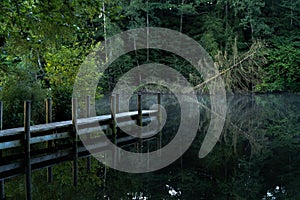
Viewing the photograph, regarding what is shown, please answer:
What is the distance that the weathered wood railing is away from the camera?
724 centimetres

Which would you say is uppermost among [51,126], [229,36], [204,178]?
[229,36]

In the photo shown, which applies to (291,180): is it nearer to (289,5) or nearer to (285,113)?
(285,113)

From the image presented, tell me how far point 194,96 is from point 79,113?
1399cm

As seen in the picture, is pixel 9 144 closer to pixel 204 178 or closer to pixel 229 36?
pixel 204 178

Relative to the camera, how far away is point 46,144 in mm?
9648

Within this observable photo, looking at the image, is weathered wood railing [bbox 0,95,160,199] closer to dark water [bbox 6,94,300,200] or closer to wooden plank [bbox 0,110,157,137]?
wooden plank [bbox 0,110,157,137]

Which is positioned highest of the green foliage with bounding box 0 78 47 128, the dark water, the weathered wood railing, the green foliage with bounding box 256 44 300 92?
the green foliage with bounding box 256 44 300 92

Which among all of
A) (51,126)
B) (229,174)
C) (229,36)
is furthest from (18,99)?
(229,36)

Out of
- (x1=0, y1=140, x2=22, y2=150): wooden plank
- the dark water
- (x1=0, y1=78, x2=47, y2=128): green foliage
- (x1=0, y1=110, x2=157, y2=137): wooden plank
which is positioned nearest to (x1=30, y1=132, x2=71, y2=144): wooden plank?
(x1=0, y1=110, x2=157, y2=137): wooden plank

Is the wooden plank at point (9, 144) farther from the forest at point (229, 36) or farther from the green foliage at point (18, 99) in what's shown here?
the forest at point (229, 36)

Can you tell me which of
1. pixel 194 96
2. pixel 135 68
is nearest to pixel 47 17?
pixel 194 96

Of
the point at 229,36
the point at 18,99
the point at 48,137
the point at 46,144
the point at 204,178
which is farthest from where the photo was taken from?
the point at 229,36

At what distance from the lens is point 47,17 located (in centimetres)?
614

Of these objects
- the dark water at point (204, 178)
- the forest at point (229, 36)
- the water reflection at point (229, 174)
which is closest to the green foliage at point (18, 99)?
the forest at point (229, 36)
